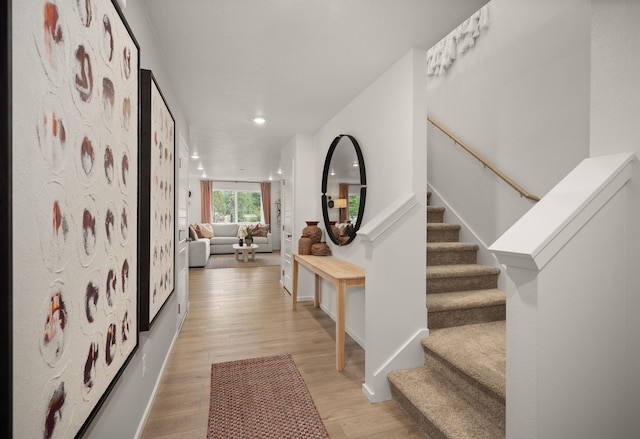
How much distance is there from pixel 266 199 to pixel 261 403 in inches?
350

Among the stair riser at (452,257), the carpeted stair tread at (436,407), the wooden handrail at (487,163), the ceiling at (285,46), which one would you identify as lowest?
the carpeted stair tread at (436,407)

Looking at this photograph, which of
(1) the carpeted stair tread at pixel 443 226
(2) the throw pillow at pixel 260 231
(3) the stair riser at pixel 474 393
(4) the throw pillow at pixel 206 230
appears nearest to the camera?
(3) the stair riser at pixel 474 393

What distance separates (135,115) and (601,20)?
1912mm

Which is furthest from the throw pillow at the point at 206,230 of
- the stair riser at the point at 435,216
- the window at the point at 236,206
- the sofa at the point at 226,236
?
the stair riser at the point at 435,216

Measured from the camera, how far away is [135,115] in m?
1.34

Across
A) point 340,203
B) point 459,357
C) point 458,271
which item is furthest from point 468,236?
point 459,357

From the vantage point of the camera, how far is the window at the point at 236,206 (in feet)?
33.9

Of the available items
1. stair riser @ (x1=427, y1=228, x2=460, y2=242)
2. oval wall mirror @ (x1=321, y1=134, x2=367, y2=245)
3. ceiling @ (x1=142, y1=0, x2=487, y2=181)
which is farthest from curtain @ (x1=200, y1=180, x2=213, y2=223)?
stair riser @ (x1=427, y1=228, x2=460, y2=242)

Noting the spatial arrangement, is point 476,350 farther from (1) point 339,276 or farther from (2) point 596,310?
(1) point 339,276

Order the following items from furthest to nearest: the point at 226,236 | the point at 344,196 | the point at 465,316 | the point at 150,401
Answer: the point at 226,236
the point at 344,196
the point at 465,316
the point at 150,401

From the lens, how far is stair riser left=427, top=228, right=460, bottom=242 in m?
3.01

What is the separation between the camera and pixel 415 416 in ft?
5.62

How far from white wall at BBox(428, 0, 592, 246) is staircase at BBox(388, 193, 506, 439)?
1.68 ft

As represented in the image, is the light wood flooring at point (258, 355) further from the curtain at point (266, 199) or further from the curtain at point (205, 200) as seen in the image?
the curtain at point (266, 199)
